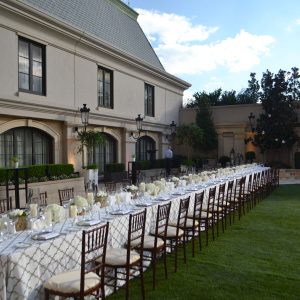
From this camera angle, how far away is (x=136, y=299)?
5637 mm

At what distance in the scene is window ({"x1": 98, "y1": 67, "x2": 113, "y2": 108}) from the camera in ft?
71.4

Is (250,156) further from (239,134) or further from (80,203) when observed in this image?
(80,203)

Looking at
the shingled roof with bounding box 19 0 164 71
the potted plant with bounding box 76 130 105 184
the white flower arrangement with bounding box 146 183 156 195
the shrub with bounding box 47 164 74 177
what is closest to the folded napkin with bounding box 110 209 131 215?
the white flower arrangement with bounding box 146 183 156 195

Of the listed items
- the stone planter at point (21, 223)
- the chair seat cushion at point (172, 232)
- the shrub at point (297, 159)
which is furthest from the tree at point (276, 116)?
the stone planter at point (21, 223)

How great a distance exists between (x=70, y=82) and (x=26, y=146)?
409 cm

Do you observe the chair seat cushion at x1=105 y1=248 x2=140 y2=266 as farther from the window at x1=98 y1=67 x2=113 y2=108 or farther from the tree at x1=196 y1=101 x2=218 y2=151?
the tree at x1=196 y1=101 x2=218 y2=151

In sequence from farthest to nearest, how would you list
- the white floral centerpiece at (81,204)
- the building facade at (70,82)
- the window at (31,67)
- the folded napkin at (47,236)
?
the window at (31,67) < the building facade at (70,82) < the white floral centerpiece at (81,204) < the folded napkin at (47,236)

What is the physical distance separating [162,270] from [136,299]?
4.35 feet

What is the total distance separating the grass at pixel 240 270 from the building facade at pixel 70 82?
1031 cm

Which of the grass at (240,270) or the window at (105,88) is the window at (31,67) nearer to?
the window at (105,88)

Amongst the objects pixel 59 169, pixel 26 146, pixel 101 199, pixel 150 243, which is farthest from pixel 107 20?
pixel 150 243

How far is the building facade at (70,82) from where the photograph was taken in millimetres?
15555

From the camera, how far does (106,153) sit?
74.4ft

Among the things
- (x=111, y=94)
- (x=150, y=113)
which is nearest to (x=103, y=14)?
(x=111, y=94)
